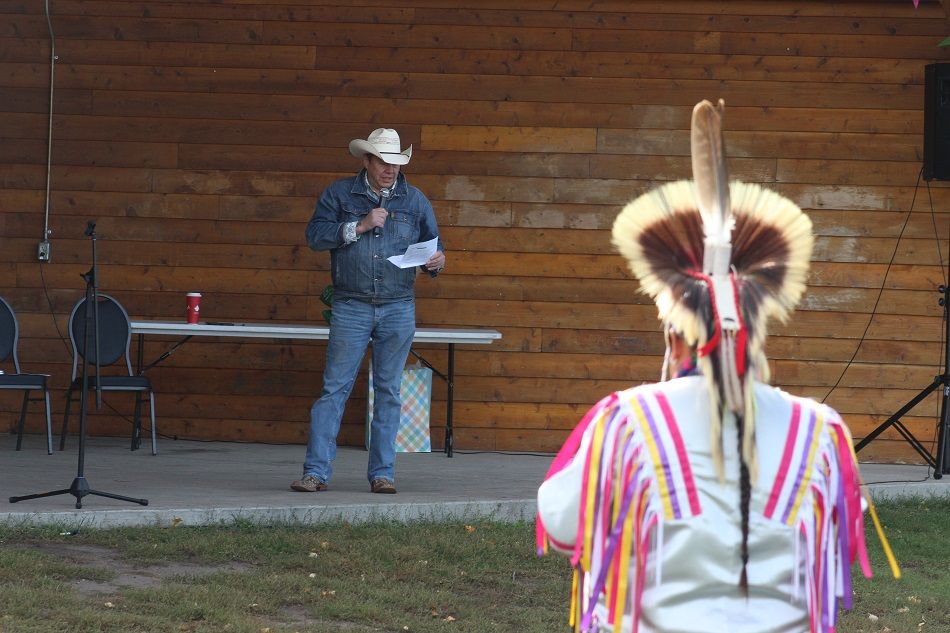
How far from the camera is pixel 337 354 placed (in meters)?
6.10

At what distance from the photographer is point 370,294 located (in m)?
6.09

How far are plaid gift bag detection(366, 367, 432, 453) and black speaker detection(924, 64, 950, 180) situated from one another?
3.32m

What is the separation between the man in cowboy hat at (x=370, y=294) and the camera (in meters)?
6.09

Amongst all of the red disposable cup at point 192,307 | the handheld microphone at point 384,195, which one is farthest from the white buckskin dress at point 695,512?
the red disposable cup at point 192,307

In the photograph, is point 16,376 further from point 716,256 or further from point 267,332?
point 716,256

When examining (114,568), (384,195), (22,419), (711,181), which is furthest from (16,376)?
(711,181)

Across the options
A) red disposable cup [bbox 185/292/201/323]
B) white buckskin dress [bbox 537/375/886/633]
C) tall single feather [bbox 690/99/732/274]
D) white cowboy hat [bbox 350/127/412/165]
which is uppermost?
white cowboy hat [bbox 350/127/412/165]

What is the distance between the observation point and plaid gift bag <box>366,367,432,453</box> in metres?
8.00

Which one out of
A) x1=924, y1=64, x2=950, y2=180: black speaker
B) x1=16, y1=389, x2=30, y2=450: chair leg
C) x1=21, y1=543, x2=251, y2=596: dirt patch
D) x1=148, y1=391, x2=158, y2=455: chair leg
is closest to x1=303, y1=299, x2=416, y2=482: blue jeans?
x1=21, y1=543, x2=251, y2=596: dirt patch

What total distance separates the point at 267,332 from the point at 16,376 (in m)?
1.49

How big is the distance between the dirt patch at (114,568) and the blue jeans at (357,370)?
47.5 inches

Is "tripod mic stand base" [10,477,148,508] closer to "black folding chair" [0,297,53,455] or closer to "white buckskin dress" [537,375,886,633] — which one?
"black folding chair" [0,297,53,455]

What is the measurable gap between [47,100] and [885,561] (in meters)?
5.85

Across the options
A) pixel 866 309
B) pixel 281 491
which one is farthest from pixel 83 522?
pixel 866 309
